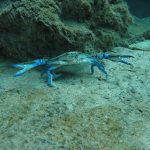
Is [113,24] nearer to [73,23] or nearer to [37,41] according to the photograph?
[73,23]

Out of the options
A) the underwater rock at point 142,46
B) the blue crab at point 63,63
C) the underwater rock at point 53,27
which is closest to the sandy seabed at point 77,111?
the blue crab at point 63,63

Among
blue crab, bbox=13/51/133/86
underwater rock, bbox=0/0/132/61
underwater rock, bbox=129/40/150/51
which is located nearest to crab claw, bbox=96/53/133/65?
blue crab, bbox=13/51/133/86

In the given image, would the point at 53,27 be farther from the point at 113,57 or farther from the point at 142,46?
the point at 142,46

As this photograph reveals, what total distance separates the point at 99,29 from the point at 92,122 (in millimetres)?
2678

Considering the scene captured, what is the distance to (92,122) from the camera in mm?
3361

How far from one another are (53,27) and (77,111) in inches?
66.2

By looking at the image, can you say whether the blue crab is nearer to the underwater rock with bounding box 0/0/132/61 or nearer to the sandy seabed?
the sandy seabed

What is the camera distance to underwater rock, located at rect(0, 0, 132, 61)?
4770 mm

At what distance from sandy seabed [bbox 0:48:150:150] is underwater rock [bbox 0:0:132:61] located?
0.53m

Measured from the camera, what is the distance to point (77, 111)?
3.57 meters

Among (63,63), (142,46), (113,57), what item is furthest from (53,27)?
(142,46)

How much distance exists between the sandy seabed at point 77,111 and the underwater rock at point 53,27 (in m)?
0.53

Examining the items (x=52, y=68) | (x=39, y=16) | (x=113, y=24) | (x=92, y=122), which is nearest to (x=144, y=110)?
(x=92, y=122)

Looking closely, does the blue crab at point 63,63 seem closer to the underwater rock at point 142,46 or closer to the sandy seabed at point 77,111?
the sandy seabed at point 77,111
